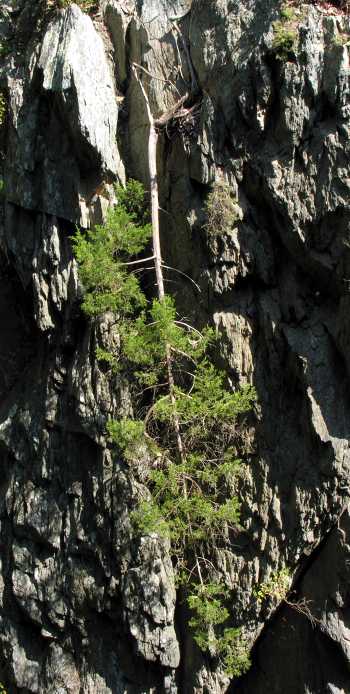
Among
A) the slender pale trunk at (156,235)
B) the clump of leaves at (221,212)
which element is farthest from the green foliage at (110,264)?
the clump of leaves at (221,212)

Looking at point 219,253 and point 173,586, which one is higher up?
point 219,253

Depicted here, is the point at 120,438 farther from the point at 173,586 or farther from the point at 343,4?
the point at 343,4

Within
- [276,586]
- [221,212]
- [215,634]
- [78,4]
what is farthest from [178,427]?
[78,4]

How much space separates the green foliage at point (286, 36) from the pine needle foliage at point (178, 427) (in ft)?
7.95

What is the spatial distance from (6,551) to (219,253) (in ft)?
17.0

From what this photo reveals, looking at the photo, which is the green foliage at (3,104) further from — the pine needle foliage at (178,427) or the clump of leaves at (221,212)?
the clump of leaves at (221,212)

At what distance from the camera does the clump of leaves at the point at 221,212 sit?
827 centimetres

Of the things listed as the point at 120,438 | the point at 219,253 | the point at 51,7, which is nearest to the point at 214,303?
the point at 219,253

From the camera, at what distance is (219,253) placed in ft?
27.4

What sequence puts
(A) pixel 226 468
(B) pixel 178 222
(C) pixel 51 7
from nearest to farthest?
(A) pixel 226 468 < (B) pixel 178 222 < (C) pixel 51 7

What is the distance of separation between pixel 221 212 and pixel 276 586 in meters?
4.58

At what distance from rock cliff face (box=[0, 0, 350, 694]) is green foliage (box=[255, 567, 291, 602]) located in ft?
0.40

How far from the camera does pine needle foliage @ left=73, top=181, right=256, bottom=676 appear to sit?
773cm

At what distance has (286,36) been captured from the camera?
26.2 feet
